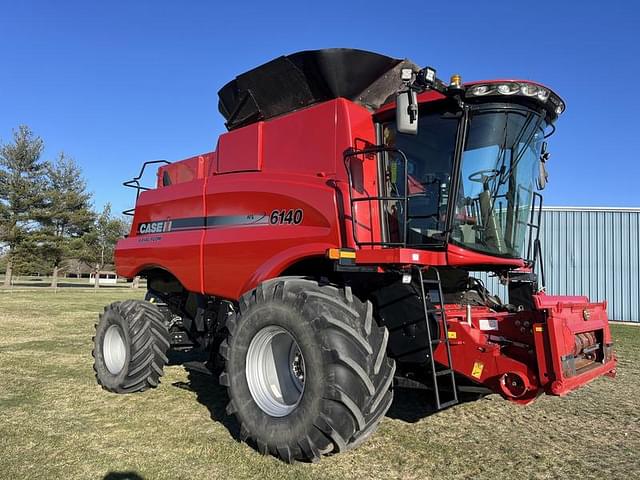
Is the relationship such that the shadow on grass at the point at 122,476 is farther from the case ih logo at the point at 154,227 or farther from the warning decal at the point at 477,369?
the case ih logo at the point at 154,227

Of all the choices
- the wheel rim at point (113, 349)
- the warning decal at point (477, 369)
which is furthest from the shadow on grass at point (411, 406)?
the wheel rim at point (113, 349)

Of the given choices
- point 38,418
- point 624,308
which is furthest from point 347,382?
point 624,308

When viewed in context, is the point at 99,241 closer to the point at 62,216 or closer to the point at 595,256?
the point at 62,216

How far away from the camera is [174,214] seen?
6535 millimetres

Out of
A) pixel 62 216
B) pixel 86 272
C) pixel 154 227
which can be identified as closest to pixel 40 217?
pixel 62 216

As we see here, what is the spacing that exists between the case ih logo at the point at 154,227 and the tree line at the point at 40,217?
113ft

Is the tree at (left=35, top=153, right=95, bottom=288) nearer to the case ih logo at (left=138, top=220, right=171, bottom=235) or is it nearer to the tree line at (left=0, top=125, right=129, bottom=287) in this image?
the tree line at (left=0, top=125, right=129, bottom=287)

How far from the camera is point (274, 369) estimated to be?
4551 mm

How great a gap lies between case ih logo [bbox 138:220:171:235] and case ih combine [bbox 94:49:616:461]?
1095 millimetres

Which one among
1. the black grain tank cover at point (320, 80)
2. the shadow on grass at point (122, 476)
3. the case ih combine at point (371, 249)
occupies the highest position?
the black grain tank cover at point (320, 80)

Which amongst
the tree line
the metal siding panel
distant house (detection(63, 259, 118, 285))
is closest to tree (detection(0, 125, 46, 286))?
the tree line

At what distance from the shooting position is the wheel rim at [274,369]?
441cm

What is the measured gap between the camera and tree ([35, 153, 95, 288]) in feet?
124

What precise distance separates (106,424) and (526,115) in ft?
16.0
